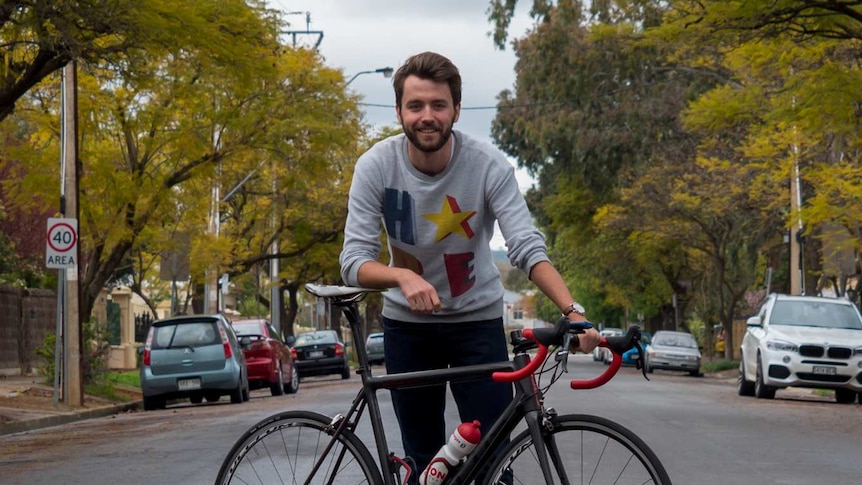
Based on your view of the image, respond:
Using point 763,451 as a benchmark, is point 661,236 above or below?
above

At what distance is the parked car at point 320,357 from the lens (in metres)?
36.7

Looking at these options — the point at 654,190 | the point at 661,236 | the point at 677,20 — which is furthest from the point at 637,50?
the point at 677,20

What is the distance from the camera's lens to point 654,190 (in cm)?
4222

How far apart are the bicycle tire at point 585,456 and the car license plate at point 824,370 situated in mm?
18320

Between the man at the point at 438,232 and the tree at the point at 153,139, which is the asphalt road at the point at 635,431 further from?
the tree at the point at 153,139

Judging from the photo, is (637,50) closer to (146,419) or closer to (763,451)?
(146,419)

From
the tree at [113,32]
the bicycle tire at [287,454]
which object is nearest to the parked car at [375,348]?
the tree at [113,32]

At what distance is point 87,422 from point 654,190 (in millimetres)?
25891

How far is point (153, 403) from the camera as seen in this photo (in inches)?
882

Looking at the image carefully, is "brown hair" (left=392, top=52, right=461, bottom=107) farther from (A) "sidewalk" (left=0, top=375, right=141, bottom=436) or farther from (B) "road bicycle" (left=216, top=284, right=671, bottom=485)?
(A) "sidewalk" (left=0, top=375, right=141, bottom=436)

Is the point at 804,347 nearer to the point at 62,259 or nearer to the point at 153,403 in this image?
the point at 153,403

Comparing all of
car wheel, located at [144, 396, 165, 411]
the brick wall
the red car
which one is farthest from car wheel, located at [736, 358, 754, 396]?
the brick wall

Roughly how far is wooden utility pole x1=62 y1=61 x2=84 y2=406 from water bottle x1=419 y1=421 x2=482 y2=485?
17.5 meters

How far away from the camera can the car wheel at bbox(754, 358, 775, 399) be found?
2306 centimetres
